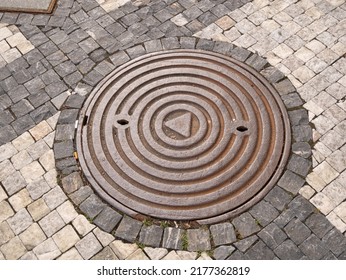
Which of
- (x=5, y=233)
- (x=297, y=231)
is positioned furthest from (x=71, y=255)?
(x=297, y=231)

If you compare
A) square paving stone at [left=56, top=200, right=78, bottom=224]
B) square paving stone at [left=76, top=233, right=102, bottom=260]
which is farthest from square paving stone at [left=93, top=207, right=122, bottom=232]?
square paving stone at [left=56, top=200, right=78, bottom=224]

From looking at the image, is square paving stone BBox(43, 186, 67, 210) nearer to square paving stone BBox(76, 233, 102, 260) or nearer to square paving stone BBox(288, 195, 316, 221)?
square paving stone BBox(76, 233, 102, 260)

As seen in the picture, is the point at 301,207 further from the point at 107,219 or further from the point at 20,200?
the point at 20,200

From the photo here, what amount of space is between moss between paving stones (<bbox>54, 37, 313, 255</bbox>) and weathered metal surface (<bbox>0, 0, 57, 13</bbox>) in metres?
1.31

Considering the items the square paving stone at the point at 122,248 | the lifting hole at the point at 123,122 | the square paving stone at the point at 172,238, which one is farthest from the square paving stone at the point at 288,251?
the lifting hole at the point at 123,122

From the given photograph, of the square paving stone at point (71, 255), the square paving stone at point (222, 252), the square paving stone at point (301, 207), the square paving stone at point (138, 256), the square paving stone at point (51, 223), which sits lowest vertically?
the square paving stone at point (51, 223)

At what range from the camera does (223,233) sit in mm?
3570

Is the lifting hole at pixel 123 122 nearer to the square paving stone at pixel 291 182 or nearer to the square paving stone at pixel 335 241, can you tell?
the square paving stone at pixel 291 182

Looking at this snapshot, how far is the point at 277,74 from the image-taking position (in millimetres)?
4500

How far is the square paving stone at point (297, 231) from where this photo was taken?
11.5 feet

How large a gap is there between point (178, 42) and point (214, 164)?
173 centimetres

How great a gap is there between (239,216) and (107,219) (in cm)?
121

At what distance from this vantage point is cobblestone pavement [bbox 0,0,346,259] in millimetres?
3555

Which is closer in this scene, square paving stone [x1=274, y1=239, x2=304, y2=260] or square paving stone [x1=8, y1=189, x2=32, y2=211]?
square paving stone [x1=274, y1=239, x2=304, y2=260]
